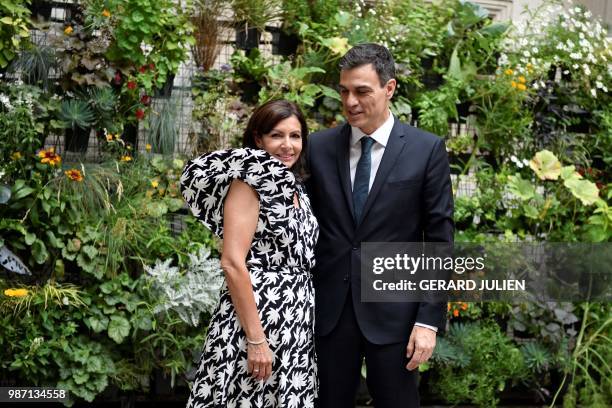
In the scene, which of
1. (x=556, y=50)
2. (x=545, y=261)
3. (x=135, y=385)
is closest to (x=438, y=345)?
(x=545, y=261)

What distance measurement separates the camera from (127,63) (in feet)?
15.3

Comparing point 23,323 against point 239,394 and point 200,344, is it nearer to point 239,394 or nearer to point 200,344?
point 200,344

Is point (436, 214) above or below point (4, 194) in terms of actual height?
below

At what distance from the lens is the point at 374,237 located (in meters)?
3.09

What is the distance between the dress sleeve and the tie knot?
1.34 ft

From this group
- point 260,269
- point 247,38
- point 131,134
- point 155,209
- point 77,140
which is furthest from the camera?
point 247,38

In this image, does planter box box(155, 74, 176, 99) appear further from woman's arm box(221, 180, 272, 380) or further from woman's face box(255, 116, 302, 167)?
woman's arm box(221, 180, 272, 380)

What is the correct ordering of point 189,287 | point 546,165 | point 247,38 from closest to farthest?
point 189,287
point 247,38
point 546,165

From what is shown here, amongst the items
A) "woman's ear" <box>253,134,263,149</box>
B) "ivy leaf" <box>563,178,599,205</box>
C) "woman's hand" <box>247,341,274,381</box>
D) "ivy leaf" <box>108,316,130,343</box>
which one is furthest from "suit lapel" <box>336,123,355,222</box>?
"ivy leaf" <box>563,178,599,205</box>

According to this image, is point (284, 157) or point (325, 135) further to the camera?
point (325, 135)

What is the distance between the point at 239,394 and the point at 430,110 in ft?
9.05

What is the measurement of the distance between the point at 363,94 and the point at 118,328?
1.98 meters

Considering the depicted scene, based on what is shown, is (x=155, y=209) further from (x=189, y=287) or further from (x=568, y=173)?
(x=568, y=173)

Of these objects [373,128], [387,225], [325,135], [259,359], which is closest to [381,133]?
[373,128]
